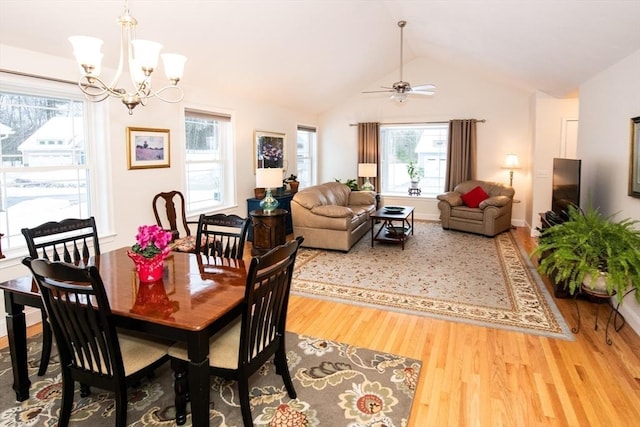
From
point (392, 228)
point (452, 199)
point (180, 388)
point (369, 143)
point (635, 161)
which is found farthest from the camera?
point (369, 143)

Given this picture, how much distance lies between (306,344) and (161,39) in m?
3.22

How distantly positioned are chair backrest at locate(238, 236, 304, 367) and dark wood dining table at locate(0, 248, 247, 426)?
0.11m

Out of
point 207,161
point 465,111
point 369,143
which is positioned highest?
point 465,111

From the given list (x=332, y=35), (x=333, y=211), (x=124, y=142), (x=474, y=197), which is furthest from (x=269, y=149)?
(x=474, y=197)

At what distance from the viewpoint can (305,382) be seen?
8.62ft

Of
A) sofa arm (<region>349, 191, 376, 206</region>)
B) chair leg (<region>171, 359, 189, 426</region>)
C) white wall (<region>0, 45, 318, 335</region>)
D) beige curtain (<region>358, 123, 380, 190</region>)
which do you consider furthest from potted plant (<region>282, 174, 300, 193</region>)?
chair leg (<region>171, 359, 189, 426</region>)

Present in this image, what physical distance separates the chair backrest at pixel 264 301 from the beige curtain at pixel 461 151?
6640 millimetres

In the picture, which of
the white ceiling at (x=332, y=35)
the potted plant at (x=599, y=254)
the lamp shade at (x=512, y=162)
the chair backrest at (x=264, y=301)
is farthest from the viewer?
the lamp shade at (x=512, y=162)

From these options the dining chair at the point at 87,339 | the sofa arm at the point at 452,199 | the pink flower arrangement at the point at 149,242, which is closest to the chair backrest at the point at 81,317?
the dining chair at the point at 87,339

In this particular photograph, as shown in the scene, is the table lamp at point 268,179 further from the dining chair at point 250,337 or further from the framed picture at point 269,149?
the dining chair at point 250,337

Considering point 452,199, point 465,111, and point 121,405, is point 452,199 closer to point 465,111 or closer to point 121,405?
point 465,111

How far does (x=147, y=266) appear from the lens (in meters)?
2.28

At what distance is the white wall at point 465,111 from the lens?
7.76m

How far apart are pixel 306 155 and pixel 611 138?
19.5ft
